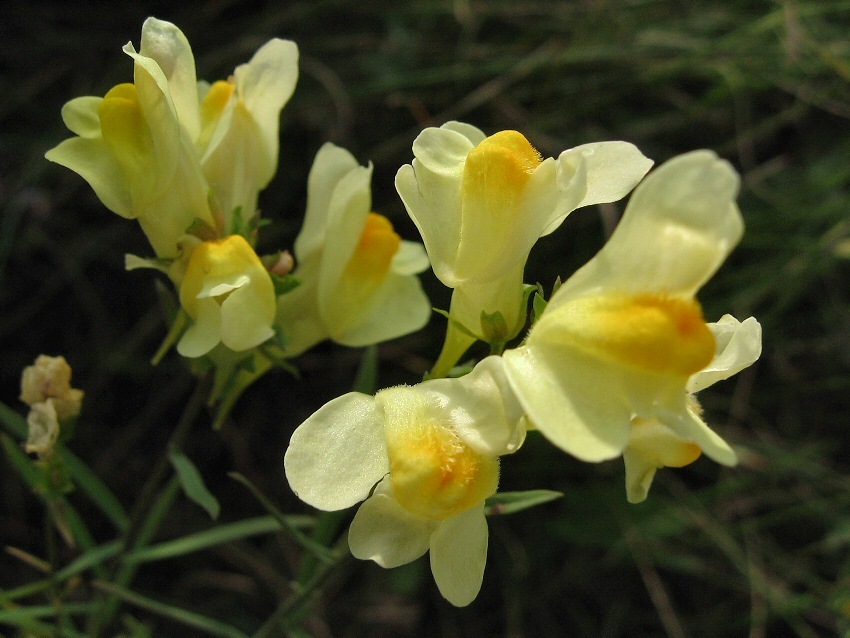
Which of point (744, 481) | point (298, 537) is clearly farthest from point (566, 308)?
point (744, 481)

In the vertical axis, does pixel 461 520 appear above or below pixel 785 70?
above

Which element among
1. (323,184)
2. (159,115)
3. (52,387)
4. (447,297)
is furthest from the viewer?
(447,297)

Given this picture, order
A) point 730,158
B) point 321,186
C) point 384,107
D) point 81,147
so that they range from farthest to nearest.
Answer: point 730,158 → point 384,107 → point 321,186 → point 81,147

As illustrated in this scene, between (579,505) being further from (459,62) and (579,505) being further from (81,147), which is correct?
(81,147)

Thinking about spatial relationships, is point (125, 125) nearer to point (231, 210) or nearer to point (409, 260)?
point (231, 210)

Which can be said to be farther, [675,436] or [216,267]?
[216,267]

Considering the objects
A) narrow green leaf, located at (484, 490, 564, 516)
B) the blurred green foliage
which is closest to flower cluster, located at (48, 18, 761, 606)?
narrow green leaf, located at (484, 490, 564, 516)

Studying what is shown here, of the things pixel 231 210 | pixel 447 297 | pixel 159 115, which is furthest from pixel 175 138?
pixel 447 297
